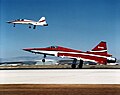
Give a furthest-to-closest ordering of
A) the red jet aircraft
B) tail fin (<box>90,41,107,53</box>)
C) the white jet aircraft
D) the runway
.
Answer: tail fin (<box>90,41,107,53</box>), the red jet aircraft, the white jet aircraft, the runway

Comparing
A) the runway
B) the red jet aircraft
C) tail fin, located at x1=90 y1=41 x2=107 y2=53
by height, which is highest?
tail fin, located at x1=90 y1=41 x2=107 y2=53

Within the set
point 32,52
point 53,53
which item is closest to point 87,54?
point 53,53

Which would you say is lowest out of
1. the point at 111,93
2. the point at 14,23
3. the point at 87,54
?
the point at 111,93

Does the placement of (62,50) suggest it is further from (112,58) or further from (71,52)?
(112,58)

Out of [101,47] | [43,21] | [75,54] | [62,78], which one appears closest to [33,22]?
[43,21]

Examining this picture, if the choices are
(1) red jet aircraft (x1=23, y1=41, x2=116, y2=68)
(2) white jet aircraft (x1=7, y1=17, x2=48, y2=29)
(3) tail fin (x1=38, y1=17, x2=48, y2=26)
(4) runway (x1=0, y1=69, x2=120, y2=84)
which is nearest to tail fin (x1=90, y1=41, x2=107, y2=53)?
(1) red jet aircraft (x1=23, y1=41, x2=116, y2=68)

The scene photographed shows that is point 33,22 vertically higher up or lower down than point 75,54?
higher up

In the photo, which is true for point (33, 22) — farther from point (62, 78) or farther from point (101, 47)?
point (62, 78)

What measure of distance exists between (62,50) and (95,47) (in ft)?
23.0

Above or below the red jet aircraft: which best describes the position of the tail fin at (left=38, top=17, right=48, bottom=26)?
above

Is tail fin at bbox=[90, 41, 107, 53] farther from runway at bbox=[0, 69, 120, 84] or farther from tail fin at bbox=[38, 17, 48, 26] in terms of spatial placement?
runway at bbox=[0, 69, 120, 84]

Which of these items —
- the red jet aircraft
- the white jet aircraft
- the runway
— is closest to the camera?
the runway

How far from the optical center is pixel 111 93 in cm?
1570

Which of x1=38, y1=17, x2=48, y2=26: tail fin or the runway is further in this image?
x1=38, y1=17, x2=48, y2=26: tail fin
